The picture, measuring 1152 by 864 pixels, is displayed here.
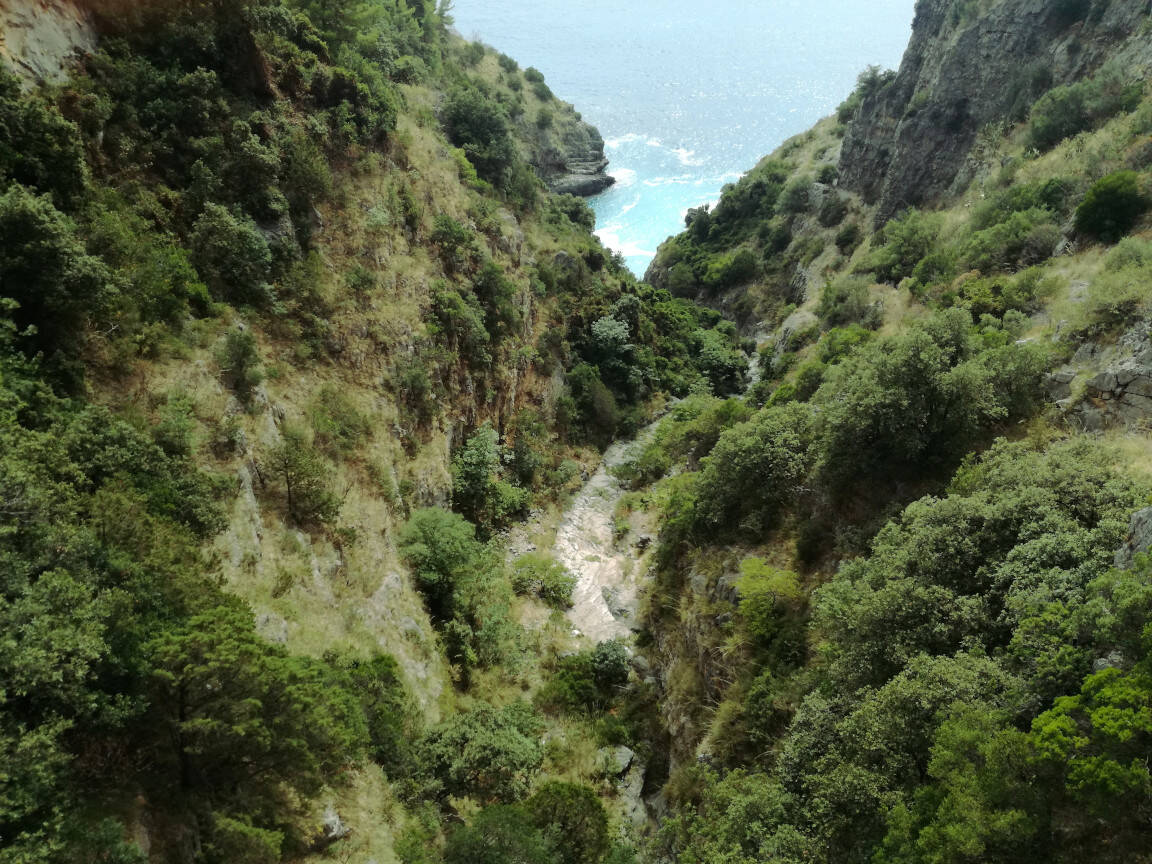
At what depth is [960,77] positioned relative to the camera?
54.6 meters

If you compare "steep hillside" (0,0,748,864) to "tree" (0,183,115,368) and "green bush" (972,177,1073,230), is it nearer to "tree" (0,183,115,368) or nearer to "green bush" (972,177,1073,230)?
"tree" (0,183,115,368)

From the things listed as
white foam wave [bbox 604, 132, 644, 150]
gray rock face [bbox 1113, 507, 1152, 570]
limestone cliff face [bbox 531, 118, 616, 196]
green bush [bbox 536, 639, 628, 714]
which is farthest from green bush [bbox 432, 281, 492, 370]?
white foam wave [bbox 604, 132, 644, 150]

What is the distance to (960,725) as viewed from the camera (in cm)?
1096

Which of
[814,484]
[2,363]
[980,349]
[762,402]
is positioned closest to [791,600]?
[814,484]

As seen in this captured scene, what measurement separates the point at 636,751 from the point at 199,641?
16593 millimetres

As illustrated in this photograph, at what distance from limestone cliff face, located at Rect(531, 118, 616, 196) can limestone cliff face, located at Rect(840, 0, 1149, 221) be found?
36.7 meters

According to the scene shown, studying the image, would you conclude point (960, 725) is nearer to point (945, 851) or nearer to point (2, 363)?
point (945, 851)

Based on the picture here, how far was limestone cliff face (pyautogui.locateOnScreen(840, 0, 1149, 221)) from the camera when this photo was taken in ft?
148

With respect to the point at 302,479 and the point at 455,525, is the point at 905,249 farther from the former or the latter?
the point at 302,479

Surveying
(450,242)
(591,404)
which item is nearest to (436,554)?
(450,242)

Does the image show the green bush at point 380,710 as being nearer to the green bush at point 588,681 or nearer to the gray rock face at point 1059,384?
the green bush at point 588,681

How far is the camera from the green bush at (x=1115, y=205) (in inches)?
1052

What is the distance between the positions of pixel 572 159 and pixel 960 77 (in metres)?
50.1

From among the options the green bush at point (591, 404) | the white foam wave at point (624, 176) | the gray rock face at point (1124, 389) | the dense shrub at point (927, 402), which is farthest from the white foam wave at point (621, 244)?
the gray rock face at point (1124, 389)
